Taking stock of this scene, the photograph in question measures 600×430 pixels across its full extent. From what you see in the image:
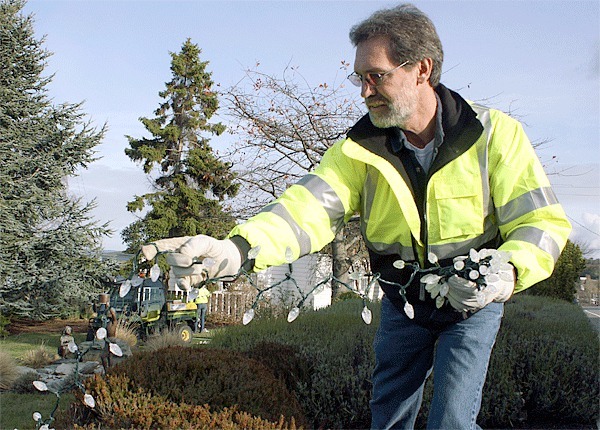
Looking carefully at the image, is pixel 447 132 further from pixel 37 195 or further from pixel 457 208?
pixel 37 195

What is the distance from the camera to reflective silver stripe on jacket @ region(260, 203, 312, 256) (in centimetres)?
238

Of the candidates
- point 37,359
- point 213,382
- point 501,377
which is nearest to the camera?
point 213,382

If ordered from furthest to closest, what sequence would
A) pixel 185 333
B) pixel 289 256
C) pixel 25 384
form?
pixel 185 333 < pixel 25 384 < pixel 289 256

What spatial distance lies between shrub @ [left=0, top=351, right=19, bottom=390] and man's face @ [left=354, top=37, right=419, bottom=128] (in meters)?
8.22

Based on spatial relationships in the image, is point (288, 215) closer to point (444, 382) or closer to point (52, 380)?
point (444, 382)

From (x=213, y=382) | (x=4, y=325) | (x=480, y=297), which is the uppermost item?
(x=480, y=297)

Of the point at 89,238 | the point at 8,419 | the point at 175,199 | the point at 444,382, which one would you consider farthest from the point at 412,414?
the point at 175,199

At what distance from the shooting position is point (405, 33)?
99.2 inches

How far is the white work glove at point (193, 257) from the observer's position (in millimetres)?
1948

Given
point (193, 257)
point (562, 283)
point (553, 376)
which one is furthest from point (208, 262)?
point (562, 283)

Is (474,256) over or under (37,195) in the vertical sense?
under

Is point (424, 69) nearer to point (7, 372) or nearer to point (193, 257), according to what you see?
point (193, 257)

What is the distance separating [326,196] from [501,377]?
13.5ft

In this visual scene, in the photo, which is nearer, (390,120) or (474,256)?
(474,256)
